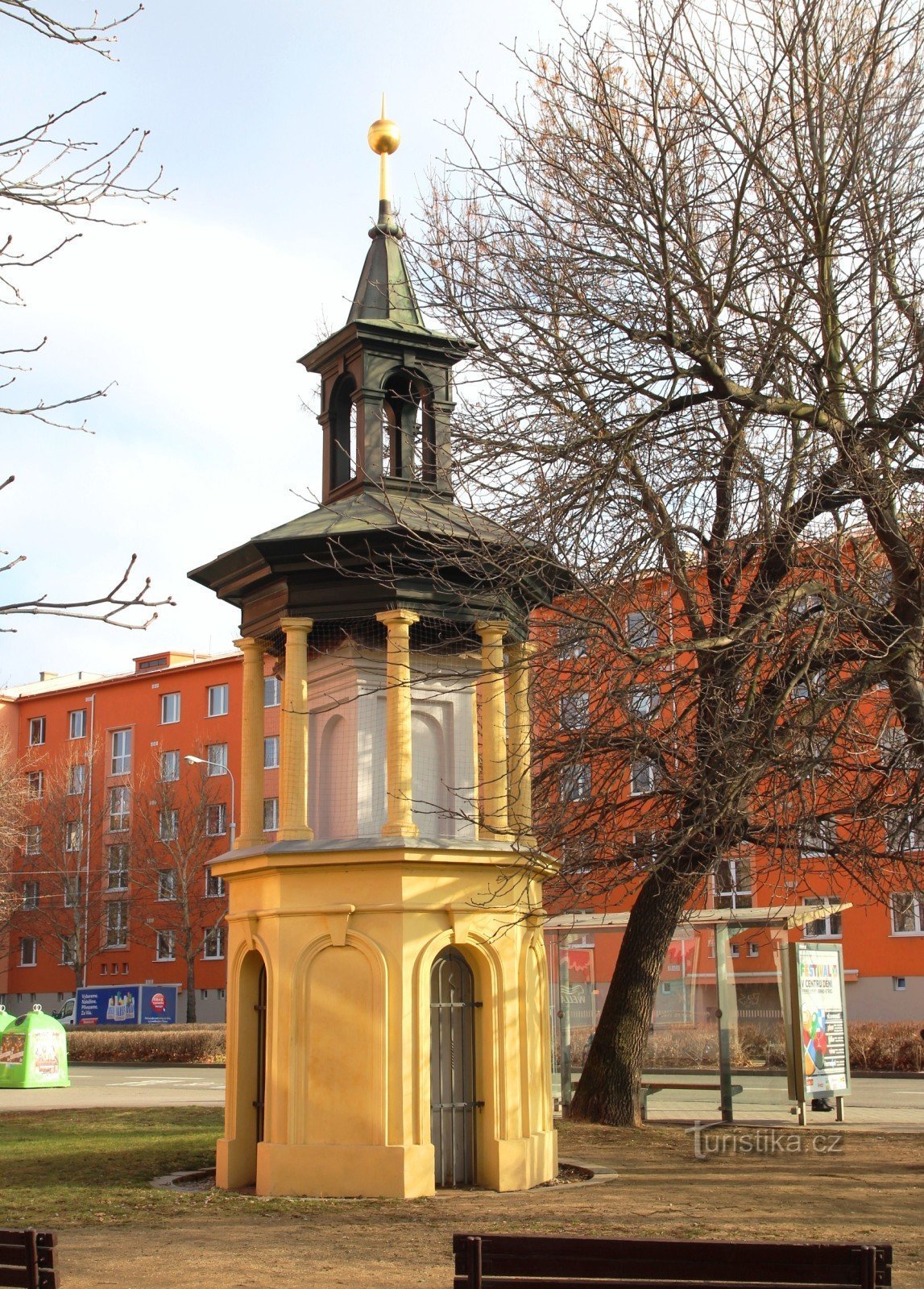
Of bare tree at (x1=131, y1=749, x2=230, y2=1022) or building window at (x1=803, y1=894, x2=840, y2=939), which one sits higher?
bare tree at (x1=131, y1=749, x2=230, y2=1022)

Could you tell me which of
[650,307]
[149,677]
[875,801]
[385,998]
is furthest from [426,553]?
[149,677]

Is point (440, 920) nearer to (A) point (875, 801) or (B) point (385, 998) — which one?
(B) point (385, 998)

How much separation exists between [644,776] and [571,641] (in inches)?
246

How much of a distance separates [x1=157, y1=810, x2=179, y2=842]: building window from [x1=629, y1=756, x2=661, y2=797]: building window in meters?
38.9

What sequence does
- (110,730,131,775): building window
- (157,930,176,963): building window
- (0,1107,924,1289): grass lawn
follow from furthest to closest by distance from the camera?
(110,730,131,775): building window
(157,930,176,963): building window
(0,1107,924,1289): grass lawn

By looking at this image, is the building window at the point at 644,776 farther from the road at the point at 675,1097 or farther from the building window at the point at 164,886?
the building window at the point at 164,886

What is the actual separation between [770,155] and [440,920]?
7062mm

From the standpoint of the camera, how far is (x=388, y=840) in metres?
11.8

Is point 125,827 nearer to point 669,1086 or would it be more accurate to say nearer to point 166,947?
point 166,947

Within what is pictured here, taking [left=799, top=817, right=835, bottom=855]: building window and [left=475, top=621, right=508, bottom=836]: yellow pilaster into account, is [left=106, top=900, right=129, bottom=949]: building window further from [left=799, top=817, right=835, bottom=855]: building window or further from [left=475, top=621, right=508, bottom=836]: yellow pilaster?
[left=475, top=621, right=508, bottom=836]: yellow pilaster

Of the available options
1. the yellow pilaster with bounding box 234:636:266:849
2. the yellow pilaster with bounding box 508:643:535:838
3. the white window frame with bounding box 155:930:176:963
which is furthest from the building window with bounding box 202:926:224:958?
the yellow pilaster with bounding box 508:643:535:838

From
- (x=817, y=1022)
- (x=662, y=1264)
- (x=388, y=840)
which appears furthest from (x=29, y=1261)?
(x=817, y=1022)

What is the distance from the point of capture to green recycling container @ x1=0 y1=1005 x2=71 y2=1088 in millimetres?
28109

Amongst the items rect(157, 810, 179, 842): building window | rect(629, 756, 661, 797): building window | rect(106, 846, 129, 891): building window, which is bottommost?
rect(629, 756, 661, 797): building window
